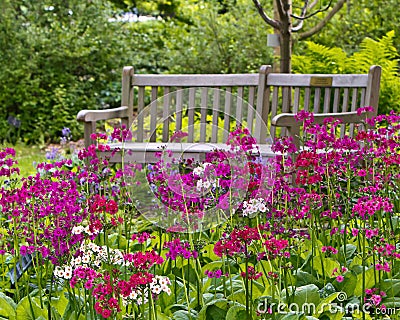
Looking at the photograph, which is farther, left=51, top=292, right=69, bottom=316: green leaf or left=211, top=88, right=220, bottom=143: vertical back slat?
left=211, top=88, right=220, bottom=143: vertical back slat

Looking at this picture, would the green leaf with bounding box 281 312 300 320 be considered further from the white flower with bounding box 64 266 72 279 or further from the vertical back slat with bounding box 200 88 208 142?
the vertical back slat with bounding box 200 88 208 142

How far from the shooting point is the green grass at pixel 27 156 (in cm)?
686

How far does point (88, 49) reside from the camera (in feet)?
28.3

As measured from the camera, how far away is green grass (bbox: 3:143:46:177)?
6.86 meters

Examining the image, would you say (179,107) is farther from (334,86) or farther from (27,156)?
(27,156)

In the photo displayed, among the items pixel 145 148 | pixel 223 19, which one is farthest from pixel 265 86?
pixel 223 19

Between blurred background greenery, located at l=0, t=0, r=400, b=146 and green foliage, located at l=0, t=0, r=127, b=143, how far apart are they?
1 cm

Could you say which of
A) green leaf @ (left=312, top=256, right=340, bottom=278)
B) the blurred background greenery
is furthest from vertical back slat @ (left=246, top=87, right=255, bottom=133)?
the blurred background greenery

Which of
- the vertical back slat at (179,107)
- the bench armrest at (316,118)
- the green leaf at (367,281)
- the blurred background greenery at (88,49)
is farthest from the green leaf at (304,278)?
the blurred background greenery at (88,49)

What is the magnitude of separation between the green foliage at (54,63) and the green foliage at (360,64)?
3.27 m

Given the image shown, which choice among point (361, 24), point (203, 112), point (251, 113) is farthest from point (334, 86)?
point (361, 24)

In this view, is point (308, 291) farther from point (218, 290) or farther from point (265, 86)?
point (265, 86)

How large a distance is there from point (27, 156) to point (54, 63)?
1639mm

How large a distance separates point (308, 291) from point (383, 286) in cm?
33
